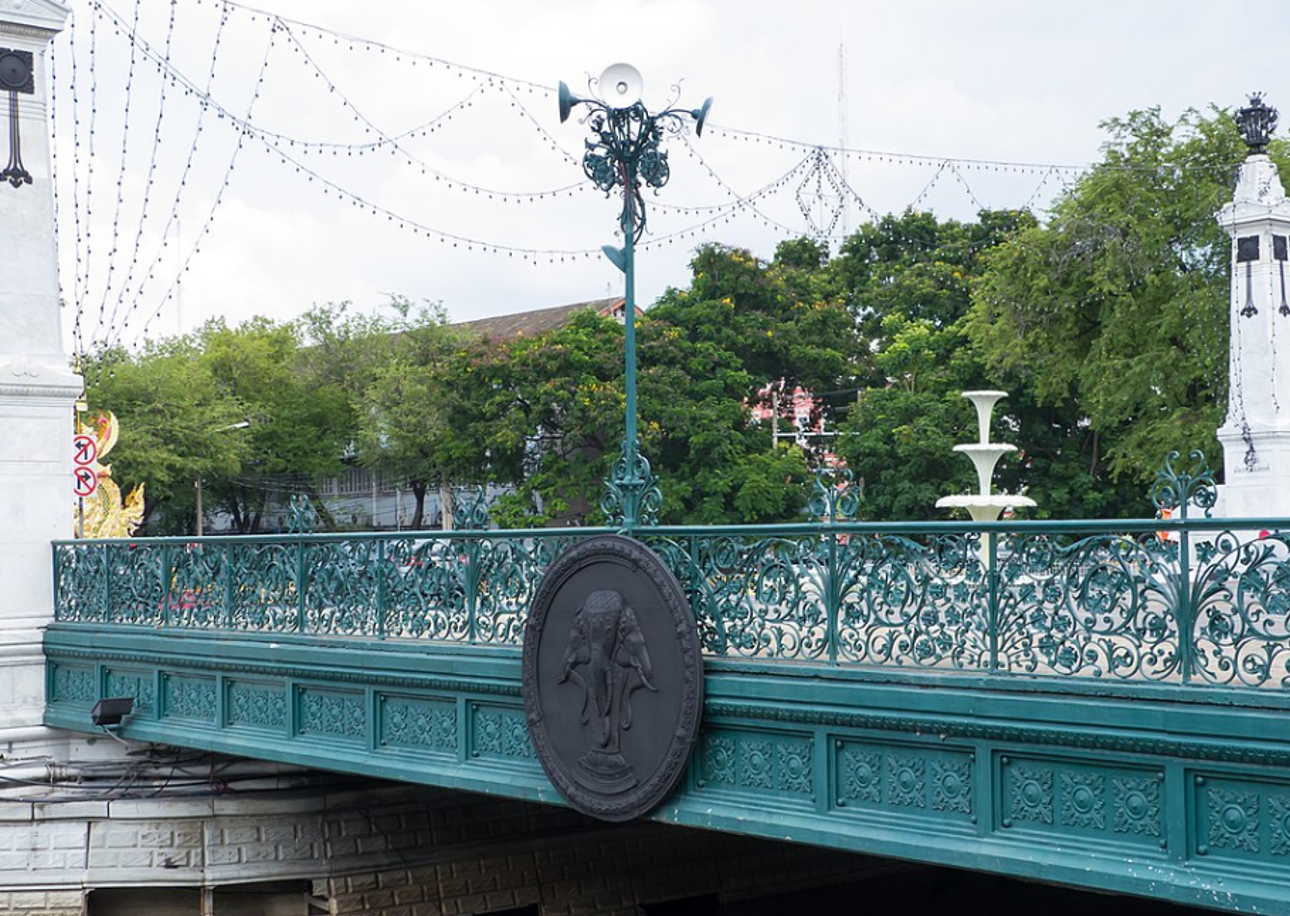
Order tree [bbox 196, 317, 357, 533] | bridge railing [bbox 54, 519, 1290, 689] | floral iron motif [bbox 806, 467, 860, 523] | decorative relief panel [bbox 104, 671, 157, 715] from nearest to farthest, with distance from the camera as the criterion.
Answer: bridge railing [bbox 54, 519, 1290, 689]
floral iron motif [bbox 806, 467, 860, 523]
decorative relief panel [bbox 104, 671, 157, 715]
tree [bbox 196, 317, 357, 533]

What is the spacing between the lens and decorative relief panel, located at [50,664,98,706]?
1426 centimetres

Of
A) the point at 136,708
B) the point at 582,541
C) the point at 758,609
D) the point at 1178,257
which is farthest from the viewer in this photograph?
the point at 1178,257

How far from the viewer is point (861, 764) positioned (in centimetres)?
857

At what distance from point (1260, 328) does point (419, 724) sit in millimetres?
13160

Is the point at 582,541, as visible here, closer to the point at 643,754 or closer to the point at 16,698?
the point at 643,754

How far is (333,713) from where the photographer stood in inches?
470

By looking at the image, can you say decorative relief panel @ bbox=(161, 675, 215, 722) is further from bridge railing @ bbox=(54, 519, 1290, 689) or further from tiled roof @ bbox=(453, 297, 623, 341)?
tiled roof @ bbox=(453, 297, 623, 341)

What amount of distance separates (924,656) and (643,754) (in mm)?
1928

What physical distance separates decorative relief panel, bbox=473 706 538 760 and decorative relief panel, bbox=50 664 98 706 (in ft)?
16.2

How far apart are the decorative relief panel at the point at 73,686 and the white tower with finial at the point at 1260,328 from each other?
529 inches

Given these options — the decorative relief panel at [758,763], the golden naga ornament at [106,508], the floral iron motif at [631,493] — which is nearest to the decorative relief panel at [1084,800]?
the decorative relief panel at [758,763]

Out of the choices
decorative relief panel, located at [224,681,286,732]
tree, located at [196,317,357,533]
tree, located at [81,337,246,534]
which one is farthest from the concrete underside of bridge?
tree, located at [196,317,357,533]

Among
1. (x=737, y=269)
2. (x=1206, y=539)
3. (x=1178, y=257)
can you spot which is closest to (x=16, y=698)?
(x=1206, y=539)

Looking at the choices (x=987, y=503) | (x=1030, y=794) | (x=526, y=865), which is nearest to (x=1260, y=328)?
(x=987, y=503)
